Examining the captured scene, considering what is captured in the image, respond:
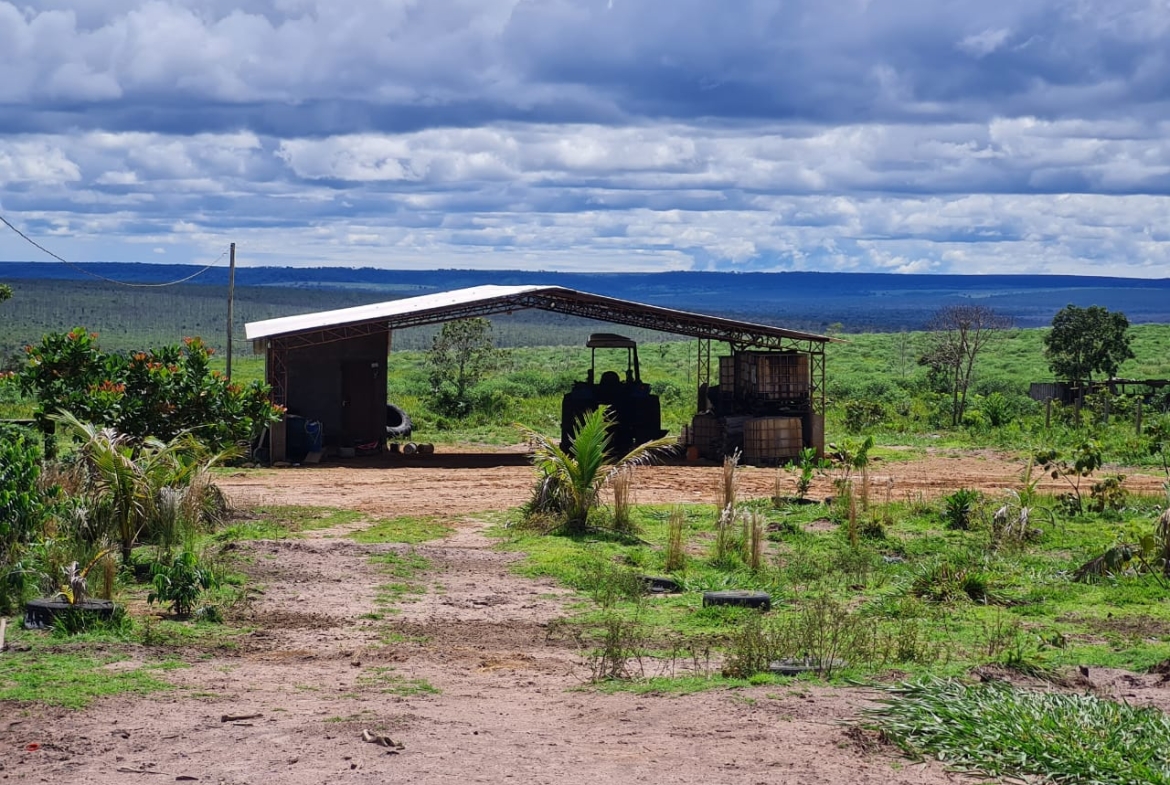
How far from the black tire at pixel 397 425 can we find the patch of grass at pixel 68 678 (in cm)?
2128

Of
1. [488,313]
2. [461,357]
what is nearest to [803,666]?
[488,313]

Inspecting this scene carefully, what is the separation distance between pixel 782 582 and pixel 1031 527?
14.1 ft

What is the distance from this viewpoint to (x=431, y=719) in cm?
780

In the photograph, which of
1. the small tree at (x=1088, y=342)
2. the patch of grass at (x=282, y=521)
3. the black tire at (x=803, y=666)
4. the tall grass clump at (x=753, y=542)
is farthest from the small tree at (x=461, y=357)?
the black tire at (x=803, y=666)

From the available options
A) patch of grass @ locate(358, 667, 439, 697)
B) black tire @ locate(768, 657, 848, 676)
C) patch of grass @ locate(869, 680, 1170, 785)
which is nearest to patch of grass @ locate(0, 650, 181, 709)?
patch of grass @ locate(358, 667, 439, 697)

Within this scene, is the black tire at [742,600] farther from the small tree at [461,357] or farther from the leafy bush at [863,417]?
the small tree at [461,357]

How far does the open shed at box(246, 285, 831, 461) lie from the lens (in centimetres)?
2702

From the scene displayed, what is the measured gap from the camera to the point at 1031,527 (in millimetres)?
16016

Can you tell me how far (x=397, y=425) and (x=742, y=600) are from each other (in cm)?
2090

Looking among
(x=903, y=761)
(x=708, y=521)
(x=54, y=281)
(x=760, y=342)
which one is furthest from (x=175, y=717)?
(x=54, y=281)

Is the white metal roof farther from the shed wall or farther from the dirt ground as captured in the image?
the dirt ground

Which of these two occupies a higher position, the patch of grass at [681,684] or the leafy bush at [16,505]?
the leafy bush at [16,505]

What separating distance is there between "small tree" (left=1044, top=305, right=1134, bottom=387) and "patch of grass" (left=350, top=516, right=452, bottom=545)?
29.9m

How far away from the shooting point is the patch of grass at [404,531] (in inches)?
619
